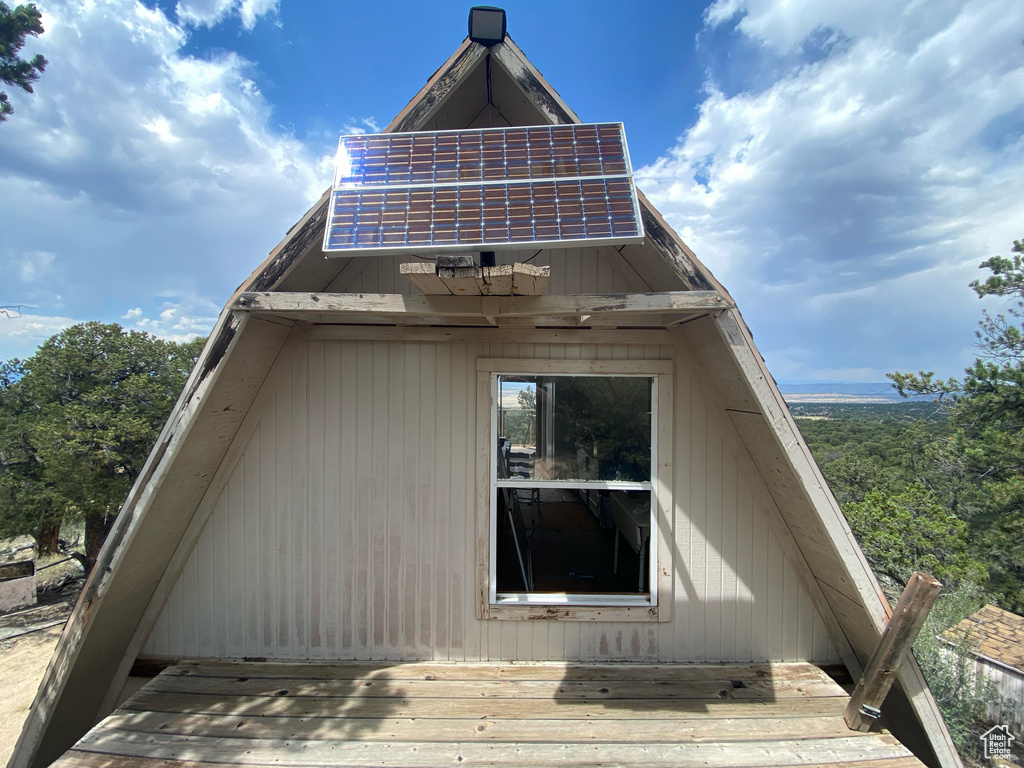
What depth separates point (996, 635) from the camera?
831 cm

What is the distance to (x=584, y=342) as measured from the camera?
2.88 m

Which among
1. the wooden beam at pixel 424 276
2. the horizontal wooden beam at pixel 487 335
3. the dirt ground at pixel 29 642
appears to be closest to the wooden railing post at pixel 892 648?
the horizontal wooden beam at pixel 487 335

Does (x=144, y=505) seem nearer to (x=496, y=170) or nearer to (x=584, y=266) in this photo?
(x=496, y=170)

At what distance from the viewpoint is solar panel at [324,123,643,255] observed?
6.86ft

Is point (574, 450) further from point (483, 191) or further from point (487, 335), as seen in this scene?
point (483, 191)

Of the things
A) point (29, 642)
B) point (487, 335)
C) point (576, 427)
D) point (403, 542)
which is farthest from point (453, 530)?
point (29, 642)

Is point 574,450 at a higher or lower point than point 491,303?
lower

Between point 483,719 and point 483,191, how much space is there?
298cm

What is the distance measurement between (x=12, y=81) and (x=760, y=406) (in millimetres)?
11601

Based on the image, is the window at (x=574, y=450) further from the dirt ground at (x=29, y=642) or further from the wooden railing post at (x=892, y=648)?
the dirt ground at (x=29, y=642)

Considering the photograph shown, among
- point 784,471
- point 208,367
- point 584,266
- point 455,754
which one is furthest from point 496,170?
point 455,754

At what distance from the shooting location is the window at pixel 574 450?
291cm

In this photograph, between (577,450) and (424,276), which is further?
(577,450)

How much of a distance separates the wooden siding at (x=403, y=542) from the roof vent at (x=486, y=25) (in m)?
1.84
